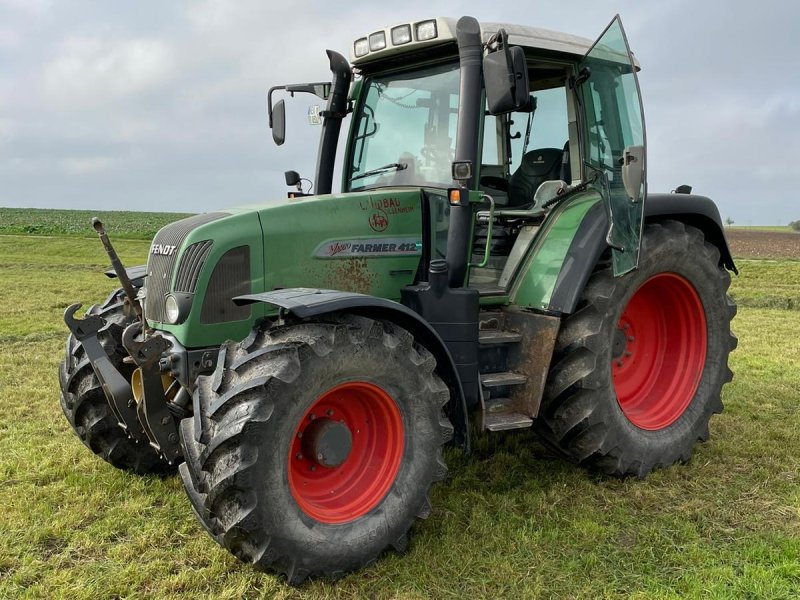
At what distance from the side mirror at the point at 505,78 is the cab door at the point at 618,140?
79 cm

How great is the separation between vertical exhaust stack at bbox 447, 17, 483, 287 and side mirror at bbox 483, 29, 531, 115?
29 centimetres

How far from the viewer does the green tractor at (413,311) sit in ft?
10.3

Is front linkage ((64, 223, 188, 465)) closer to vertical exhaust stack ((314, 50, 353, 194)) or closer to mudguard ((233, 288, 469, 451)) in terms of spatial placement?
mudguard ((233, 288, 469, 451))

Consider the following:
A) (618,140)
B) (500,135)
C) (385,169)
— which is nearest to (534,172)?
(500,135)

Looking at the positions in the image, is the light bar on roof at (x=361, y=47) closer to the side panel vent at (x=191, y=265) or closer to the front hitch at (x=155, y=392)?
the side panel vent at (x=191, y=265)

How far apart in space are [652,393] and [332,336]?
9.41 feet

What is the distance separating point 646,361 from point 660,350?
0.13m

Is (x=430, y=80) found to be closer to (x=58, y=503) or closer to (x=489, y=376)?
(x=489, y=376)

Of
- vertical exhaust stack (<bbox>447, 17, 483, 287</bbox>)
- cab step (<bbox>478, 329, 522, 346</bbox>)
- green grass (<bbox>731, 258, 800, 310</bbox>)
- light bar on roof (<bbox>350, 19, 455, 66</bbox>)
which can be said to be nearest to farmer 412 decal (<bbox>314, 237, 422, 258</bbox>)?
vertical exhaust stack (<bbox>447, 17, 483, 287</bbox>)

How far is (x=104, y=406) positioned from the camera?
4.32 m

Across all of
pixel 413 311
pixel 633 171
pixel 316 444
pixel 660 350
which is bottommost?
pixel 316 444

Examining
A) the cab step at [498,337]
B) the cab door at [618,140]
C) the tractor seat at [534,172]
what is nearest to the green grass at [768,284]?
the tractor seat at [534,172]

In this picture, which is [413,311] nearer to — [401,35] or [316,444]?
[316,444]

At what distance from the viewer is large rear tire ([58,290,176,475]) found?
13.9 feet
